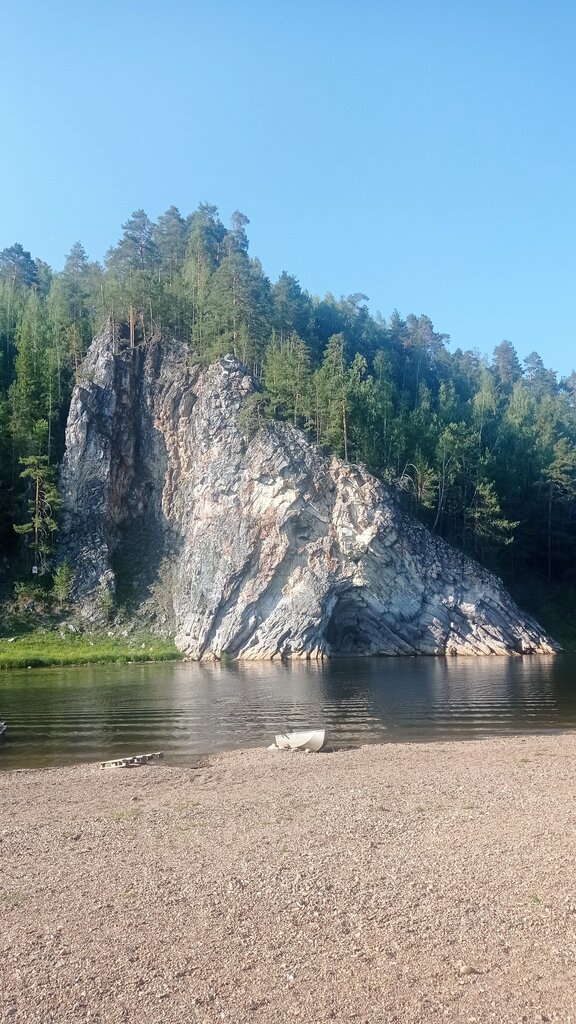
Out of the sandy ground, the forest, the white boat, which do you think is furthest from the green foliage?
the sandy ground

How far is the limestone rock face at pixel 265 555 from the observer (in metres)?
51.0

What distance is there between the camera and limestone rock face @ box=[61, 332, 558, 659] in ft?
167

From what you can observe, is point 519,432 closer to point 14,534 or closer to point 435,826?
point 14,534

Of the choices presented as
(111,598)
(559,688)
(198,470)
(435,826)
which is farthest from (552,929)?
(198,470)

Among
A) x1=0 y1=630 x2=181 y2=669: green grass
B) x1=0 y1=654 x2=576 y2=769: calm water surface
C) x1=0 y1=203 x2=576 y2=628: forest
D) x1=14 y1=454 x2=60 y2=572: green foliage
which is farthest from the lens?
x1=0 y1=203 x2=576 y2=628: forest

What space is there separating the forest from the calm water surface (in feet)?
72.5

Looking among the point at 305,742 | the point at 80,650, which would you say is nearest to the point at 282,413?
the point at 80,650

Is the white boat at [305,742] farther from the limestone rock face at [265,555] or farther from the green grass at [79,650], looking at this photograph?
the green grass at [79,650]

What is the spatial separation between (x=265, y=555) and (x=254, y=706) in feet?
83.0

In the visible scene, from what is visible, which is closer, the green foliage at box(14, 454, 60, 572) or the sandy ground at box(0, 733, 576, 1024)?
the sandy ground at box(0, 733, 576, 1024)

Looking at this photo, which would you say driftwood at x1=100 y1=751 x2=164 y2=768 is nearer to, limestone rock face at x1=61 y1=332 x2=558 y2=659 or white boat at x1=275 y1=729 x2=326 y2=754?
white boat at x1=275 y1=729 x2=326 y2=754

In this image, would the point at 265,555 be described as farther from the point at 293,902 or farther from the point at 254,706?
the point at 293,902

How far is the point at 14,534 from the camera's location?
192 ft

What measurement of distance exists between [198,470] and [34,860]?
165 feet
